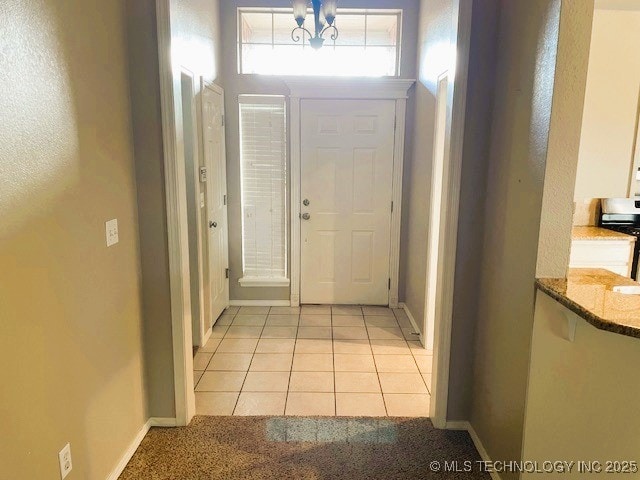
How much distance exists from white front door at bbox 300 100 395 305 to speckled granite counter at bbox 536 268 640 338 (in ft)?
8.11

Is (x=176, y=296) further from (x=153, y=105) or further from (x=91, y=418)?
(x=153, y=105)

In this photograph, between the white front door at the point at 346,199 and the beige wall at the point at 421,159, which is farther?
the white front door at the point at 346,199

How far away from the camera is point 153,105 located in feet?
7.09

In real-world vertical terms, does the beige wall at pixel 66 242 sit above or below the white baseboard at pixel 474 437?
above

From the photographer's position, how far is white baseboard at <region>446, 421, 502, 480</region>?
2087mm

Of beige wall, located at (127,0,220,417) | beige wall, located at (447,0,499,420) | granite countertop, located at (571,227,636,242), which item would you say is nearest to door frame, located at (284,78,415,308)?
granite countertop, located at (571,227,636,242)

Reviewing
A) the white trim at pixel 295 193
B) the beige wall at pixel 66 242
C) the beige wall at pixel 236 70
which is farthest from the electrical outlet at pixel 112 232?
the white trim at pixel 295 193

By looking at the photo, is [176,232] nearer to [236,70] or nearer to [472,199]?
[472,199]

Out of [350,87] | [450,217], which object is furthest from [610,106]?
[350,87]

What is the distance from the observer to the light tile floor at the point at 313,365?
2686 mm

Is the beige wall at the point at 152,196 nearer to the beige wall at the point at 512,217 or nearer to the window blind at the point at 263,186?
the beige wall at the point at 512,217

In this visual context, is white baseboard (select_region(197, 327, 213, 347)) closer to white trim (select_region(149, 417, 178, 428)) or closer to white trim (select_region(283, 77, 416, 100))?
white trim (select_region(149, 417, 178, 428))

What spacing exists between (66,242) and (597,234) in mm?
3261

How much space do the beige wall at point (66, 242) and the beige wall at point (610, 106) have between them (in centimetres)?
272
